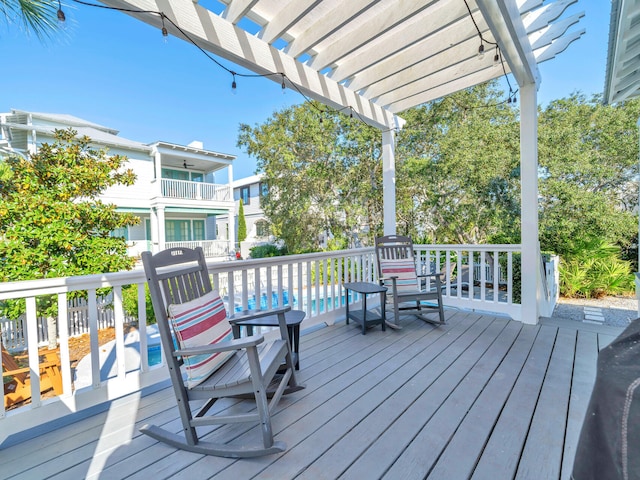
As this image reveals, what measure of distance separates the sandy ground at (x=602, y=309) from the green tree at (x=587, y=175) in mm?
1124

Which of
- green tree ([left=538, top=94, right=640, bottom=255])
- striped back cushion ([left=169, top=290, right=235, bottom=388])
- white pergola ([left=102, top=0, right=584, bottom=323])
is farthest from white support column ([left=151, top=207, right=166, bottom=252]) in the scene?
green tree ([left=538, top=94, right=640, bottom=255])

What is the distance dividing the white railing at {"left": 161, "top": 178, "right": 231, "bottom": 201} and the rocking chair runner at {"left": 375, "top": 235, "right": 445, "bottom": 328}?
10686 millimetres

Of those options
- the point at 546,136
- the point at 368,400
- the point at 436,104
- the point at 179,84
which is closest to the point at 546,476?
the point at 368,400

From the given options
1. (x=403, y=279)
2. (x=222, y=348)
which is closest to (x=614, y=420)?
(x=222, y=348)

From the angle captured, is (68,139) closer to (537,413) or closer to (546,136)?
(537,413)

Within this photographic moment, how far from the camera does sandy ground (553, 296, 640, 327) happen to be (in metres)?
4.55

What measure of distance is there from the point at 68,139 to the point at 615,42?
26.8 feet

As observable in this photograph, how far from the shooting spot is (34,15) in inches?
96.8

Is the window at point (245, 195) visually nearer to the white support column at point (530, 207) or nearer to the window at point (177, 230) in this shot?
the window at point (177, 230)

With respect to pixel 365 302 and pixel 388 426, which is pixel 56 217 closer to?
pixel 365 302

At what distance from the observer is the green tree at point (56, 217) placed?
5211 millimetres

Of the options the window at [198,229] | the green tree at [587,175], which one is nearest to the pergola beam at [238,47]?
the green tree at [587,175]

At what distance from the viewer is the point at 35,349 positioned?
1.89 metres

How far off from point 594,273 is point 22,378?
9.70 meters
